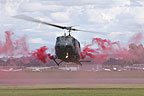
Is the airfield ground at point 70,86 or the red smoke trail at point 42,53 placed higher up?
the red smoke trail at point 42,53

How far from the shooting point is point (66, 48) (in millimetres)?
70750

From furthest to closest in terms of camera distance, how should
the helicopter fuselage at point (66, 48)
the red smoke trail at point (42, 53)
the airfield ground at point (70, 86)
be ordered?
the red smoke trail at point (42, 53) < the helicopter fuselage at point (66, 48) < the airfield ground at point (70, 86)

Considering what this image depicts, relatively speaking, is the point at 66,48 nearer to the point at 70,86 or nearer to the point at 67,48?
the point at 67,48

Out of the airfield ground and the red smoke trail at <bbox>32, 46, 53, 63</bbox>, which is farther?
the red smoke trail at <bbox>32, 46, 53, 63</bbox>

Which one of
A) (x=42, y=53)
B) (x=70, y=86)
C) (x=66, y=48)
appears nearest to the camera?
(x=66, y=48)

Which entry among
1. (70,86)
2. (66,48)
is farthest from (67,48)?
(70,86)

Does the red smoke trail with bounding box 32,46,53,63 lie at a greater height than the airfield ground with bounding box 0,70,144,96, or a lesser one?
greater

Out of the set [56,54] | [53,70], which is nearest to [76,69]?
[53,70]

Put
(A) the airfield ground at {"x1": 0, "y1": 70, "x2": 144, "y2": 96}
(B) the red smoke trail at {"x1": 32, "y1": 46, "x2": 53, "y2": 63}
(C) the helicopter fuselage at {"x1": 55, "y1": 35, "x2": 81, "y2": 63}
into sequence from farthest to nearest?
(B) the red smoke trail at {"x1": 32, "y1": 46, "x2": 53, "y2": 63} → (C) the helicopter fuselage at {"x1": 55, "y1": 35, "x2": 81, "y2": 63} → (A) the airfield ground at {"x1": 0, "y1": 70, "x2": 144, "y2": 96}

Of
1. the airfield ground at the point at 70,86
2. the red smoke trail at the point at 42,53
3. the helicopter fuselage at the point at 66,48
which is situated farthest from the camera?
the red smoke trail at the point at 42,53

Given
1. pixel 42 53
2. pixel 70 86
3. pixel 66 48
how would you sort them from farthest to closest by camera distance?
pixel 70 86 → pixel 42 53 → pixel 66 48

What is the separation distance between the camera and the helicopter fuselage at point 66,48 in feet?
232

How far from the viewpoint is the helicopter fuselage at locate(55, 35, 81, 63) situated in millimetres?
70606

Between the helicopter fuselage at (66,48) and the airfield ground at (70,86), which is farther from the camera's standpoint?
the helicopter fuselage at (66,48)
